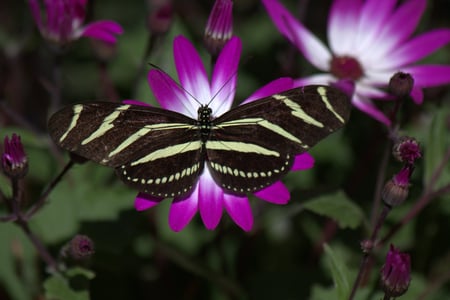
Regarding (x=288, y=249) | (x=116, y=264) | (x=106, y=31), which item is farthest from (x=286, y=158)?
(x=288, y=249)

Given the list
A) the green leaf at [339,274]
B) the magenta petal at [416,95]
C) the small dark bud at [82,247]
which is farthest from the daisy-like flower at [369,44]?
the small dark bud at [82,247]

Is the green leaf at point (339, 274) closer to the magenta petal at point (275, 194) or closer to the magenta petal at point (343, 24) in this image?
the magenta petal at point (275, 194)

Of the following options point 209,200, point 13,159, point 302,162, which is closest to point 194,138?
point 209,200

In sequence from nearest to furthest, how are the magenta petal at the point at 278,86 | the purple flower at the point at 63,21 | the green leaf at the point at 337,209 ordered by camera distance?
the magenta petal at the point at 278,86, the green leaf at the point at 337,209, the purple flower at the point at 63,21

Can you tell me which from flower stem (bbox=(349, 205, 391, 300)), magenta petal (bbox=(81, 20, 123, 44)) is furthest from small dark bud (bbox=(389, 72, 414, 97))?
magenta petal (bbox=(81, 20, 123, 44))

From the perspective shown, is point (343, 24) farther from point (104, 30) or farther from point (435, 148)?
point (104, 30)

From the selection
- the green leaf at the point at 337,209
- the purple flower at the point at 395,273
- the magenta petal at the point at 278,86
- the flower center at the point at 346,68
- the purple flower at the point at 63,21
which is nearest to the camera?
the purple flower at the point at 395,273
